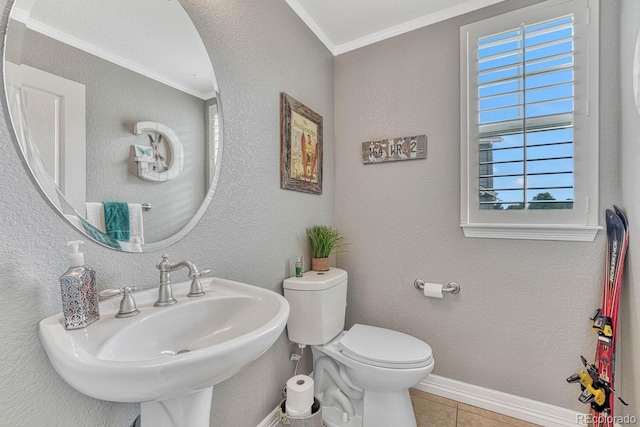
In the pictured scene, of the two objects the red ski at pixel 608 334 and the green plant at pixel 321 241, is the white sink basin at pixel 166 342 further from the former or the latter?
the red ski at pixel 608 334

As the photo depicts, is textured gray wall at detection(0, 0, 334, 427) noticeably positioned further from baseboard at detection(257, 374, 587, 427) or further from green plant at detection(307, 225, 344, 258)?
baseboard at detection(257, 374, 587, 427)

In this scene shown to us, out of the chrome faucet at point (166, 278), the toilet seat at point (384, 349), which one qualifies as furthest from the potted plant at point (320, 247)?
the chrome faucet at point (166, 278)

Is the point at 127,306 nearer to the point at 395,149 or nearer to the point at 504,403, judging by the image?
the point at 395,149

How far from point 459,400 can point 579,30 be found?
213cm

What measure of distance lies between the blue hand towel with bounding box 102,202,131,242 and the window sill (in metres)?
1.64

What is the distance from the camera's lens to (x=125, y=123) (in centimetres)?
83

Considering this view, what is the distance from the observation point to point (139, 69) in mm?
886

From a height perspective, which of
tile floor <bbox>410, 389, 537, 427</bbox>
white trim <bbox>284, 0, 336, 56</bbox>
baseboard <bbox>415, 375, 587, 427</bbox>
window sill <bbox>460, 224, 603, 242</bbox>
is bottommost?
tile floor <bbox>410, 389, 537, 427</bbox>

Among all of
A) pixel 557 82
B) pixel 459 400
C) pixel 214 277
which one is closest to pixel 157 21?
pixel 214 277

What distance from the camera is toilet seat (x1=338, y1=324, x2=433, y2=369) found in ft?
4.05

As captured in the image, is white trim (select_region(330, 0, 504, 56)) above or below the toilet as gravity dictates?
above

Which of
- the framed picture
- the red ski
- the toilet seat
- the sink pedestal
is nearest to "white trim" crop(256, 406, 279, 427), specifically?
the toilet seat

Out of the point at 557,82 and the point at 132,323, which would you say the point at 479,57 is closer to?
the point at 557,82

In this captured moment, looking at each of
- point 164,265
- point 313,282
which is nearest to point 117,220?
point 164,265
